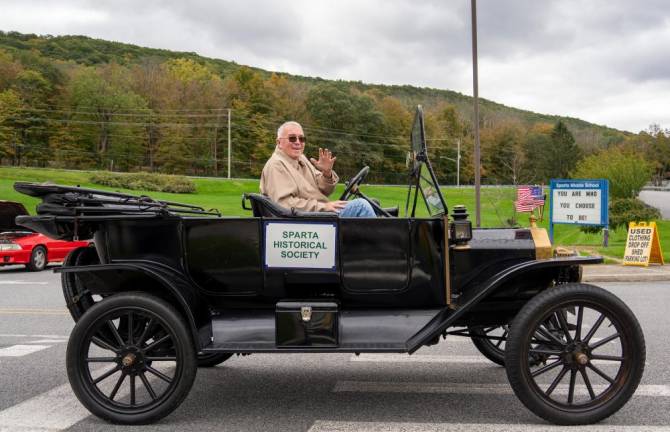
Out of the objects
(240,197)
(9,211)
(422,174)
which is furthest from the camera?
(240,197)

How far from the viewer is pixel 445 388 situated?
433cm

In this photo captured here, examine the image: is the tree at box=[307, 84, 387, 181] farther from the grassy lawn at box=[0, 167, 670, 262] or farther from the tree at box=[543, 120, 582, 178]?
the tree at box=[543, 120, 582, 178]

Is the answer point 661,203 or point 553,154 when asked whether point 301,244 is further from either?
point 553,154

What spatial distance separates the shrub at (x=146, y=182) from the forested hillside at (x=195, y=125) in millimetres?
21737

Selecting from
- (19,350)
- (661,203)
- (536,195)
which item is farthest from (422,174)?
(661,203)

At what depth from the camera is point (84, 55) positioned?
107m

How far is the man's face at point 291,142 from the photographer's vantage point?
4.39 meters

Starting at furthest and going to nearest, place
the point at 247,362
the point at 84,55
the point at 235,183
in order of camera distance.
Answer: the point at 84,55 → the point at 235,183 → the point at 247,362

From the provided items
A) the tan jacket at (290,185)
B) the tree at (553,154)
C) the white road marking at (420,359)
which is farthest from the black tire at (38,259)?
the tree at (553,154)

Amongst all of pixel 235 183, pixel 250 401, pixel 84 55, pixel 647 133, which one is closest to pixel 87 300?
pixel 250 401

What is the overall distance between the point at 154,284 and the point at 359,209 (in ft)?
4.64

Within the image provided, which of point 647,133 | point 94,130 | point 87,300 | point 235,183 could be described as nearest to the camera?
point 87,300

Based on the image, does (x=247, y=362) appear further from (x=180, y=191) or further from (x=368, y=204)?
(x=180, y=191)

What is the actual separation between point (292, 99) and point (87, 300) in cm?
7796
